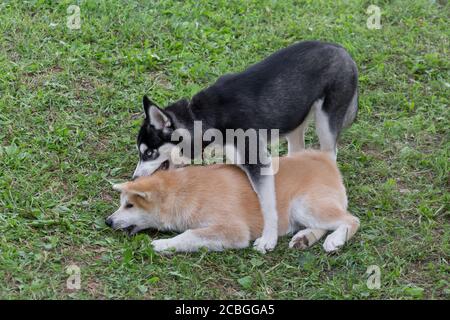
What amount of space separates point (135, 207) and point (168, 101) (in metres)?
2.20

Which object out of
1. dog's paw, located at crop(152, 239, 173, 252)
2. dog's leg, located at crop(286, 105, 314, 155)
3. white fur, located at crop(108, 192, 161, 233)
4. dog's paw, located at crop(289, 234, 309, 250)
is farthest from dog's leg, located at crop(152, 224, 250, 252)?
dog's leg, located at crop(286, 105, 314, 155)

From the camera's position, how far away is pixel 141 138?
265 inches

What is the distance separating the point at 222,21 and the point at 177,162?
11.6 ft

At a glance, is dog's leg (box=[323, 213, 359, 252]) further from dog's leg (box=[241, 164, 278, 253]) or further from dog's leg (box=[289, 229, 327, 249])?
dog's leg (box=[241, 164, 278, 253])

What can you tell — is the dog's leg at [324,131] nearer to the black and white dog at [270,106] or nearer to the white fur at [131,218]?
the black and white dog at [270,106]

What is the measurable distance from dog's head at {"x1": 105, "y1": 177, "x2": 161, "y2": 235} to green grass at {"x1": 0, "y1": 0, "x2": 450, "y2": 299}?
0.48 ft

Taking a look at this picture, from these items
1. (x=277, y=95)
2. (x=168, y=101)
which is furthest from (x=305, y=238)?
(x=168, y=101)

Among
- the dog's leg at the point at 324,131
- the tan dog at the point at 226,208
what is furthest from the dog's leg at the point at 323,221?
the dog's leg at the point at 324,131

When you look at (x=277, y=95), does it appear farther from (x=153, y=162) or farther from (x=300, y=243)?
(x=300, y=243)

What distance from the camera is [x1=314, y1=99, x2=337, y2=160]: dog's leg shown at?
7.18 metres

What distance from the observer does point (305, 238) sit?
6.32m

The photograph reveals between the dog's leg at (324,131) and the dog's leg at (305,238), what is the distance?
3.43ft

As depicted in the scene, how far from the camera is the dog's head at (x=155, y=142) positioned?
6660mm

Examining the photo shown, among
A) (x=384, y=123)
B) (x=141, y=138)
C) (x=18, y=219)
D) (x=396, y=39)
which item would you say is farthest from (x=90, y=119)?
(x=396, y=39)
